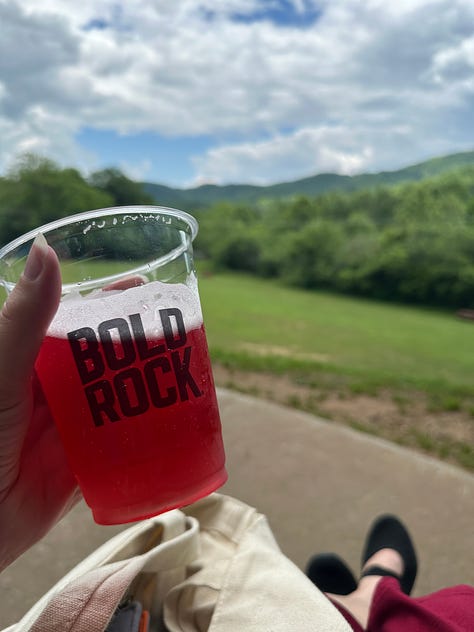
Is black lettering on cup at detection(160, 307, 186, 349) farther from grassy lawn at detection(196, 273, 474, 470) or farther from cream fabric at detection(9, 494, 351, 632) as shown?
grassy lawn at detection(196, 273, 474, 470)

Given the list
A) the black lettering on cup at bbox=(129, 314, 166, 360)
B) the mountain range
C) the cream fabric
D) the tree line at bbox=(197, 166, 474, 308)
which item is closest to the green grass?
the cream fabric

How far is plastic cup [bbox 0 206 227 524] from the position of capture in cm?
90

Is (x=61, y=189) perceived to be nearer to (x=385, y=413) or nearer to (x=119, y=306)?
(x=385, y=413)

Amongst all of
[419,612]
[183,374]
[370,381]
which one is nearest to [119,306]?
[183,374]

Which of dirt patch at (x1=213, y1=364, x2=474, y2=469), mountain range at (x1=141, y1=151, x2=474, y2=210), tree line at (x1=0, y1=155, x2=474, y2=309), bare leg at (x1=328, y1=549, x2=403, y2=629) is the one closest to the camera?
bare leg at (x1=328, y1=549, x2=403, y2=629)

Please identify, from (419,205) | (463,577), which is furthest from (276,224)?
(463,577)

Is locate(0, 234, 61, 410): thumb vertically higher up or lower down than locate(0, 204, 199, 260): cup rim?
lower down

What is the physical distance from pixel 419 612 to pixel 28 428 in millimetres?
989

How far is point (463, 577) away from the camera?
6.89 ft

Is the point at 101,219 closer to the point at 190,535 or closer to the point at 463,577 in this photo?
the point at 190,535

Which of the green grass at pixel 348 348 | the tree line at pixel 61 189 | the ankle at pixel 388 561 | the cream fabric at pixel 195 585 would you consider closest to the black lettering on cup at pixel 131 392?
the cream fabric at pixel 195 585

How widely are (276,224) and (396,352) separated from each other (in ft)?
85.0

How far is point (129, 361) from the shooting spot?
90 cm

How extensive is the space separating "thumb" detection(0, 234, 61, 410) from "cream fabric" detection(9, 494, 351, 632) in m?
0.49
